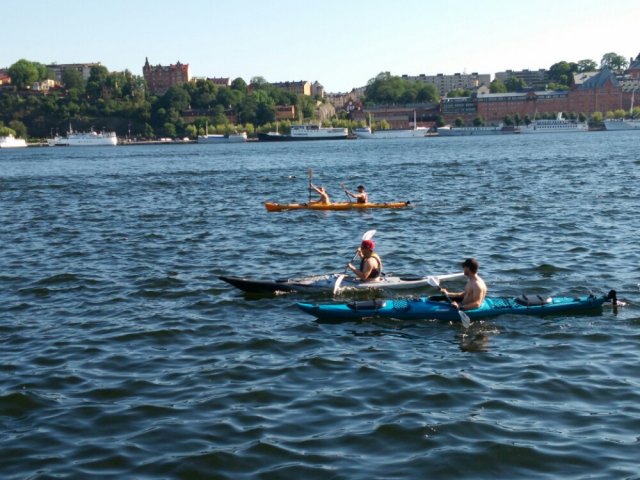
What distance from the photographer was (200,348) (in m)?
14.7

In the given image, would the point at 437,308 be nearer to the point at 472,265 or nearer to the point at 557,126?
the point at 472,265

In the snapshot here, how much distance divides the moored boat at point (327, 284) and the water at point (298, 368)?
1.16 feet

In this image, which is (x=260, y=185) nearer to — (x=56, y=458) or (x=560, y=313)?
(x=560, y=313)

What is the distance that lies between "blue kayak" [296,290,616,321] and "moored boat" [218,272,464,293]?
1.83m

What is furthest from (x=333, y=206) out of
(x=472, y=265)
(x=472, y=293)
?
(x=472, y=265)

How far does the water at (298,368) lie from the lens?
10117 mm

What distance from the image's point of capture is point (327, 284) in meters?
18.3

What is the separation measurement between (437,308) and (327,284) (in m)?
3.13

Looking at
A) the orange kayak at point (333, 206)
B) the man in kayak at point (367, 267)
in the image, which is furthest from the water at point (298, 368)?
the orange kayak at point (333, 206)

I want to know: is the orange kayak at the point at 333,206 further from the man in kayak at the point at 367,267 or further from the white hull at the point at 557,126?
the white hull at the point at 557,126

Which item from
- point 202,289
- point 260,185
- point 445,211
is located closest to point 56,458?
point 202,289

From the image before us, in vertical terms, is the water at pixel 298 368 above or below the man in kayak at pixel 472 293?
below

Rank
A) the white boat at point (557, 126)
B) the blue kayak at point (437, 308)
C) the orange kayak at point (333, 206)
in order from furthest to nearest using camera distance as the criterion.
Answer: the white boat at point (557, 126), the orange kayak at point (333, 206), the blue kayak at point (437, 308)

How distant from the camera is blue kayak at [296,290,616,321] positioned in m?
16.0
